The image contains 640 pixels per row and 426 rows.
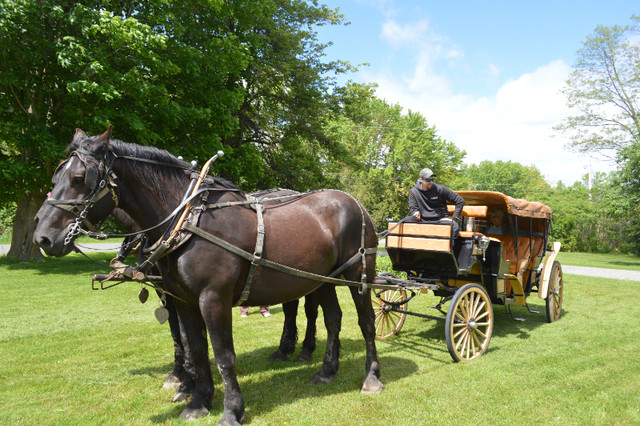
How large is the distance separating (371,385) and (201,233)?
2587mm

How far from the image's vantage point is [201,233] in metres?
3.62

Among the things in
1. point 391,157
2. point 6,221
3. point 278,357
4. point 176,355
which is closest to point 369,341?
point 278,357

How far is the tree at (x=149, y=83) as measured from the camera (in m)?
11.5

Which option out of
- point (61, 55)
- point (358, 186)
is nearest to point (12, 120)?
point (61, 55)

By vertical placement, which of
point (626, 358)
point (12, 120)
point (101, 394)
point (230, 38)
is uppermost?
point (230, 38)

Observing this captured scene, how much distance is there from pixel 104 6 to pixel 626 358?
52.0 ft

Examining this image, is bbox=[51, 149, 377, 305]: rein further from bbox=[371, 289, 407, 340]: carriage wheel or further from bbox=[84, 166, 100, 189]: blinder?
bbox=[371, 289, 407, 340]: carriage wheel

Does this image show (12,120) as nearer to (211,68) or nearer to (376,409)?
(211,68)

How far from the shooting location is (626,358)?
19.2ft

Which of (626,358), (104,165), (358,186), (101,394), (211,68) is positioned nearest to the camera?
(104,165)

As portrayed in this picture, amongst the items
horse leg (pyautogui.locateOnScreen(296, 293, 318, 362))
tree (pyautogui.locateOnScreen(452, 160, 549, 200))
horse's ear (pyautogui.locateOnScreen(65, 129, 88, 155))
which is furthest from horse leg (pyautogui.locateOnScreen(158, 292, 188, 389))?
tree (pyautogui.locateOnScreen(452, 160, 549, 200))

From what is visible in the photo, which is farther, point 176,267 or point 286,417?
point 286,417

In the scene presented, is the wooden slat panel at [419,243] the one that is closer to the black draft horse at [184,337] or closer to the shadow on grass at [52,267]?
the black draft horse at [184,337]

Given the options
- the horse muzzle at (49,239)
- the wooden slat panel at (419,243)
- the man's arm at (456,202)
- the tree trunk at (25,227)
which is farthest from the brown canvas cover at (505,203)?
the tree trunk at (25,227)
